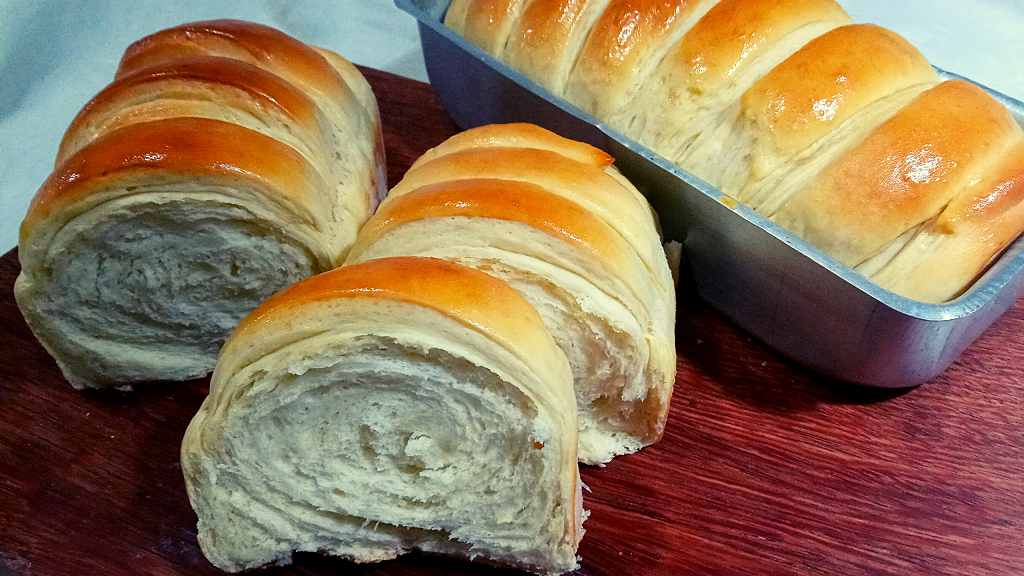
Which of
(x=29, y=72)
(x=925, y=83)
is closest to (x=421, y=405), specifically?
(x=925, y=83)

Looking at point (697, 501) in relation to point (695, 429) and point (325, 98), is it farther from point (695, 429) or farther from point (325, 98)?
point (325, 98)

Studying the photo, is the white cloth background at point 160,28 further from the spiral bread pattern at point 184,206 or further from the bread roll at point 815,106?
the bread roll at point 815,106

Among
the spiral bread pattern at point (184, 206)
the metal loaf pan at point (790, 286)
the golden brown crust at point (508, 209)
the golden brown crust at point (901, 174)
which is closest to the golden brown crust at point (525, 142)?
the metal loaf pan at point (790, 286)

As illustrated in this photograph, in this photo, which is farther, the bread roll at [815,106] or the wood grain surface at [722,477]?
the bread roll at [815,106]

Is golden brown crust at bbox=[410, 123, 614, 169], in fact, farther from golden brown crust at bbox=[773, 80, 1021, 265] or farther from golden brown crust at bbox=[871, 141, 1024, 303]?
golden brown crust at bbox=[871, 141, 1024, 303]

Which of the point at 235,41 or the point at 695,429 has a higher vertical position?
the point at 235,41

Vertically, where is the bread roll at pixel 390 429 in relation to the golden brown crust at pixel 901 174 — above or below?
below
